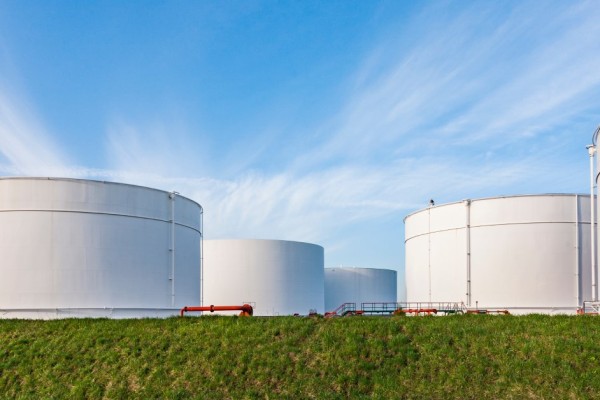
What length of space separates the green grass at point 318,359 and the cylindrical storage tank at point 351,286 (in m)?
42.8

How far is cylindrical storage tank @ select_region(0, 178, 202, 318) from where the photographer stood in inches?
1217

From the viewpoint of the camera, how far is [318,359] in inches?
750

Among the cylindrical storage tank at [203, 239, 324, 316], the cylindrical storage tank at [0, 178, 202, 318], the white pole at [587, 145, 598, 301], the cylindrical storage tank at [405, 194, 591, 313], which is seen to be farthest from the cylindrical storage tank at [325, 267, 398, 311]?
the cylindrical storage tank at [0, 178, 202, 318]

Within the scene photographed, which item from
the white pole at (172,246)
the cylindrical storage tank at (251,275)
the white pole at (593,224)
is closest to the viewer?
the white pole at (593,224)

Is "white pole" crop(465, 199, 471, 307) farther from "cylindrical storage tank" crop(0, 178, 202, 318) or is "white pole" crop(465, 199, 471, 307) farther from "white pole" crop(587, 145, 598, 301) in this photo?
"cylindrical storage tank" crop(0, 178, 202, 318)

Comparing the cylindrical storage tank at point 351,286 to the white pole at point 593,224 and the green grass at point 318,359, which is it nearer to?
the white pole at point 593,224

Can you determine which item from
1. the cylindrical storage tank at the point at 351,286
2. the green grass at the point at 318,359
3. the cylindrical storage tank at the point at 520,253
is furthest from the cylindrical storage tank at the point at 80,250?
the cylindrical storage tank at the point at 351,286

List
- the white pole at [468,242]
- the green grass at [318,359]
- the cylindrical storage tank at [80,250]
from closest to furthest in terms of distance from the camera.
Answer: the green grass at [318,359] < the cylindrical storage tank at [80,250] < the white pole at [468,242]

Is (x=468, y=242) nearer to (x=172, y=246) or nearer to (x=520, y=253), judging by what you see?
(x=520, y=253)

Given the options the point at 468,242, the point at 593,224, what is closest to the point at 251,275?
the point at 468,242

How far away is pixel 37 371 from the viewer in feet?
67.7

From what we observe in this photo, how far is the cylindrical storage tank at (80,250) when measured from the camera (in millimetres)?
30906

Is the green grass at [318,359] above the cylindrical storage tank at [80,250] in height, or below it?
below

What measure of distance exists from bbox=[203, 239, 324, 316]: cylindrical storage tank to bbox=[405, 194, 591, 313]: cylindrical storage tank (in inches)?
706
